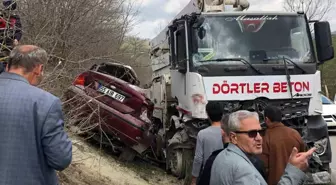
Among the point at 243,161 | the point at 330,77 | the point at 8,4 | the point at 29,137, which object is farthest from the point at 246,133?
the point at 330,77

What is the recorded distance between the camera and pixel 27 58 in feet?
9.64

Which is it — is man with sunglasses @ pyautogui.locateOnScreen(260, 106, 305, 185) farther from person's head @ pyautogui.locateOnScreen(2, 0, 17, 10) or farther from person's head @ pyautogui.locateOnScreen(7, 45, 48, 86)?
person's head @ pyautogui.locateOnScreen(2, 0, 17, 10)

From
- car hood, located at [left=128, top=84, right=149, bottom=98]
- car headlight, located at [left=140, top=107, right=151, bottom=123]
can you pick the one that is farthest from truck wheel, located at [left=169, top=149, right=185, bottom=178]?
car hood, located at [left=128, top=84, right=149, bottom=98]

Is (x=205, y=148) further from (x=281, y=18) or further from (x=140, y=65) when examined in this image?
(x=140, y=65)

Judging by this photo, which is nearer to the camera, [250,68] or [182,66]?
[250,68]

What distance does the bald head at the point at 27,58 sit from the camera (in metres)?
2.94

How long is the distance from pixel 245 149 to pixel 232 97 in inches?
165

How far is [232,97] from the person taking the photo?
704 cm

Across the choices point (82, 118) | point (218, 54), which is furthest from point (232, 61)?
point (82, 118)

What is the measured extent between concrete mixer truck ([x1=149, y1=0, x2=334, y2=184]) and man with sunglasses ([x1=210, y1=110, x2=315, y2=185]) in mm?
3878

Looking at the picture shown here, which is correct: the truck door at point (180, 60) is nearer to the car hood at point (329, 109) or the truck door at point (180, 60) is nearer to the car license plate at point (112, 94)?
the car license plate at point (112, 94)

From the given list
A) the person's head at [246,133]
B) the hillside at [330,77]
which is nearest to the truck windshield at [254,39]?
the person's head at [246,133]

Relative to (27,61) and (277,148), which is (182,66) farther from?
(27,61)

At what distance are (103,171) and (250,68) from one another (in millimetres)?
3062
